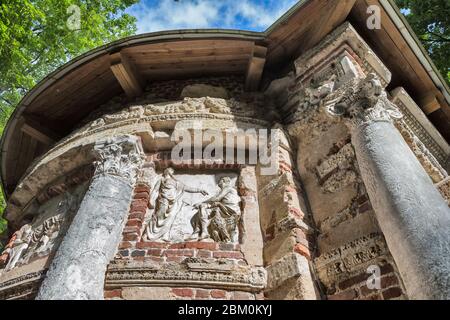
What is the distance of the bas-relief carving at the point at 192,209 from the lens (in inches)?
128

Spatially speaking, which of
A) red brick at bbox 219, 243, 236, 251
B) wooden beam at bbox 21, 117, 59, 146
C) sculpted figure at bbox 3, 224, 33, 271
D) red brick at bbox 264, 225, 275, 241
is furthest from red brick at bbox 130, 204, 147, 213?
wooden beam at bbox 21, 117, 59, 146

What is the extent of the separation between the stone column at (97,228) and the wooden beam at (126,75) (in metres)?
1.27

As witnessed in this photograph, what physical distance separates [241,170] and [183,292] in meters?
1.58

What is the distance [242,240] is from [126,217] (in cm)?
120

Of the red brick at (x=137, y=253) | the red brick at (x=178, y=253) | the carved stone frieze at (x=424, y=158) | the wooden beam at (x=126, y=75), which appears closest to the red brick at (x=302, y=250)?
the red brick at (x=178, y=253)

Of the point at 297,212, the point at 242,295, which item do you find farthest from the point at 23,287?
the point at 297,212

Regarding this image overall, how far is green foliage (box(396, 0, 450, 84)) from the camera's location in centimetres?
754

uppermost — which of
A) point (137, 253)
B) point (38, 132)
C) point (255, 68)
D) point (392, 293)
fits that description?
point (255, 68)

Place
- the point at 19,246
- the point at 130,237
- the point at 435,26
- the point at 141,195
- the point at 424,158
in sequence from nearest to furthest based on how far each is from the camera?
1. the point at 130,237
2. the point at 141,195
3. the point at 19,246
4. the point at 424,158
5. the point at 435,26

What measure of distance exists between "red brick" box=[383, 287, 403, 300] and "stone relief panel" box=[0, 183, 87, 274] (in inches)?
125

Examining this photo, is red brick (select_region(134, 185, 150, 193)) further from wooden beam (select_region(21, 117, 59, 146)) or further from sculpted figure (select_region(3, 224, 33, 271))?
wooden beam (select_region(21, 117, 59, 146))

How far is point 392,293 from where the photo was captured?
91.0 inches

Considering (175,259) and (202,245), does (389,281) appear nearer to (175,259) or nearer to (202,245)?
(202,245)

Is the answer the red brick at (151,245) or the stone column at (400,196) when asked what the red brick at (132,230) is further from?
the stone column at (400,196)
